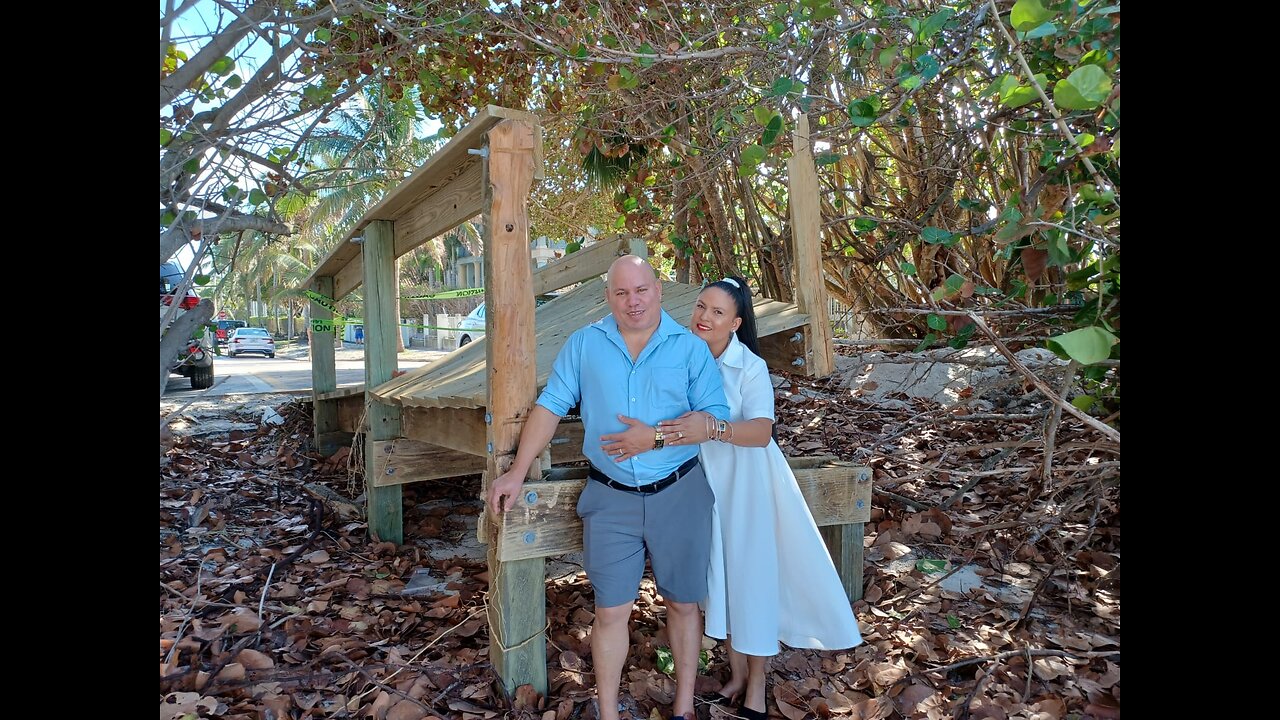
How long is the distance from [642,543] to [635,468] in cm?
30

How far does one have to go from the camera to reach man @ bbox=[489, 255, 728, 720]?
2649 mm

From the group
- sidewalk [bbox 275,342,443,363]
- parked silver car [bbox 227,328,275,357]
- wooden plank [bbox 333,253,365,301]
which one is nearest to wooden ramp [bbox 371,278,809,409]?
wooden plank [bbox 333,253,365,301]

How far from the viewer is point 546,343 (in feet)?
13.6

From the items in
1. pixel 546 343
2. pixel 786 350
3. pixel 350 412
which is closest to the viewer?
pixel 546 343

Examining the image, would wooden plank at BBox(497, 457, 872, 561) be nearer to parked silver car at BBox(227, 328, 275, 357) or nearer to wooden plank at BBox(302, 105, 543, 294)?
wooden plank at BBox(302, 105, 543, 294)

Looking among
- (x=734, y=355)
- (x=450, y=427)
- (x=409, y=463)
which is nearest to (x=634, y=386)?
(x=734, y=355)

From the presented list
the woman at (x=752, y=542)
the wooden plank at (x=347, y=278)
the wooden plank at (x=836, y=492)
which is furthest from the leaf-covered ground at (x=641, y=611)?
the wooden plank at (x=347, y=278)

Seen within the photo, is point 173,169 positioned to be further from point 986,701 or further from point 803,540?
point 986,701

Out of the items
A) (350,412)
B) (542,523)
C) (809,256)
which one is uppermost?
(809,256)

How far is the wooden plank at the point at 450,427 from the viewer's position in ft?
12.4

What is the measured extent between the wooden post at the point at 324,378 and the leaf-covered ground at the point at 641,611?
1.39m

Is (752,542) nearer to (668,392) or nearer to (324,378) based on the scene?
(668,392)

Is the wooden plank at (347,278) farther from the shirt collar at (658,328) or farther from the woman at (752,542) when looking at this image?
the woman at (752,542)
